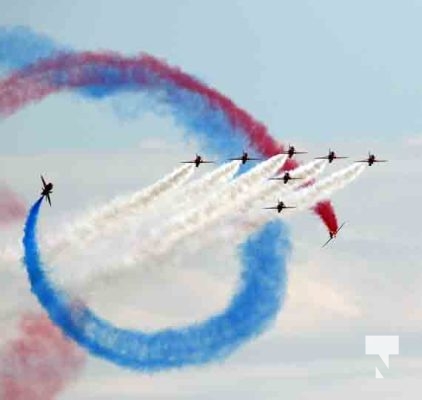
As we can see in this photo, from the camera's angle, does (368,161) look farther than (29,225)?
Yes

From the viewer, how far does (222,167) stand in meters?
139

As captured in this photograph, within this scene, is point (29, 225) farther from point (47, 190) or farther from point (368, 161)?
point (368, 161)

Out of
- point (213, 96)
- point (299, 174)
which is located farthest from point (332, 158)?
point (213, 96)

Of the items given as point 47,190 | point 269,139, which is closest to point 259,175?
point 269,139

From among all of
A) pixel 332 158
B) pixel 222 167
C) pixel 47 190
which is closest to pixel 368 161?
pixel 332 158

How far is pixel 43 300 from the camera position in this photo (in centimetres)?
13688

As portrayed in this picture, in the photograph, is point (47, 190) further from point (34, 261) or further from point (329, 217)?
point (329, 217)

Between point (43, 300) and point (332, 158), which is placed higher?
point (332, 158)

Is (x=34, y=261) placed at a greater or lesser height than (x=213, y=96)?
lesser

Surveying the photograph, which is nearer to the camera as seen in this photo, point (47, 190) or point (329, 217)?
point (47, 190)

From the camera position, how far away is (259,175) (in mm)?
140625

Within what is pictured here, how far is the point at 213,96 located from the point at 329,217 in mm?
17033

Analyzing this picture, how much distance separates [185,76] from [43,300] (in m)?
19.7

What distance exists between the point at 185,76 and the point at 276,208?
1498 cm
